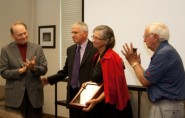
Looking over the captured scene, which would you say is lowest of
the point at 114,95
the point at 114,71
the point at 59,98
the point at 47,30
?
the point at 59,98

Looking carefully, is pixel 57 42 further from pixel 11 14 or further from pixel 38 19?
pixel 11 14

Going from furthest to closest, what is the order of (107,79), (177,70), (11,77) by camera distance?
(11,77), (107,79), (177,70)

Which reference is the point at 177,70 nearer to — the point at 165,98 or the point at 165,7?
the point at 165,98

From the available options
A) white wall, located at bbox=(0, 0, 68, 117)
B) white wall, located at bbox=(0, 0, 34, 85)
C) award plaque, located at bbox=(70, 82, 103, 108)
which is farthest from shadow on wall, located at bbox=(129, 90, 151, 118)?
white wall, located at bbox=(0, 0, 34, 85)

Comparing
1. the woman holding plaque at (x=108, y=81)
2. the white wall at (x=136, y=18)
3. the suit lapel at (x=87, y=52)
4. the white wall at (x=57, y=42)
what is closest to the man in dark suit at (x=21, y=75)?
the suit lapel at (x=87, y=52)

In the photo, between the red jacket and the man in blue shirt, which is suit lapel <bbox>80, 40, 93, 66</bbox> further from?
the man in blue shirt

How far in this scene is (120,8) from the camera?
3400 mm

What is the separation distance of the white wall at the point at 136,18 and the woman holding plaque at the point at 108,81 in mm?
694

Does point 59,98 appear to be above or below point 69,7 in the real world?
below

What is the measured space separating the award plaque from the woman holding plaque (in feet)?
0.13

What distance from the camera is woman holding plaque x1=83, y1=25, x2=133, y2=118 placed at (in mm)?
2496

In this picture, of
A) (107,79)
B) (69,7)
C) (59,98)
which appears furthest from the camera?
(59,98)

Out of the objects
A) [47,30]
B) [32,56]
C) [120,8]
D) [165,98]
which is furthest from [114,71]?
[47,30]

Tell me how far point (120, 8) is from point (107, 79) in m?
1.22
